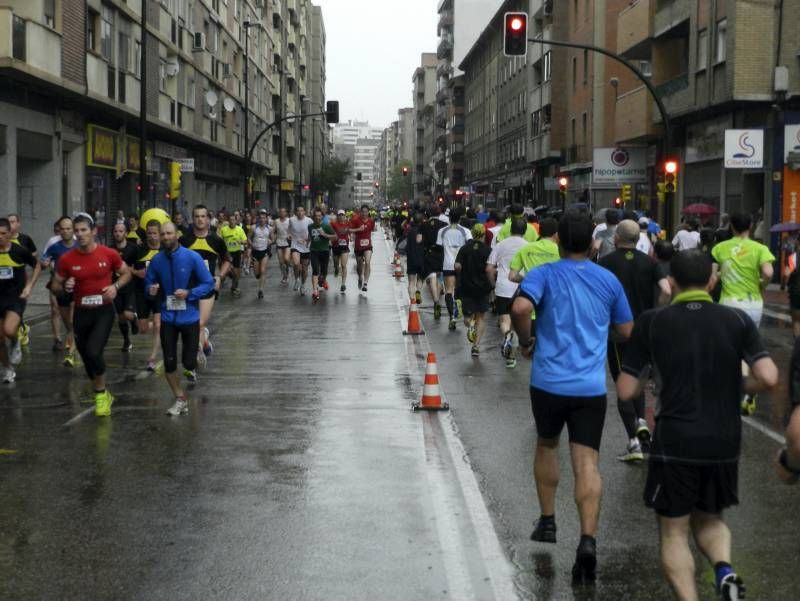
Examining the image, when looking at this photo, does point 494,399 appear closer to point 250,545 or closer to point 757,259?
point 757,259

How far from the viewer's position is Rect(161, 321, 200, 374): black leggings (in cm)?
1079

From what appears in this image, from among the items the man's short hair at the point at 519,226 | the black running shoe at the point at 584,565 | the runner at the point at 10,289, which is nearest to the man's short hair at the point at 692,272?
the black running shoe at the point at 584,565

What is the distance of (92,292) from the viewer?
1103cm

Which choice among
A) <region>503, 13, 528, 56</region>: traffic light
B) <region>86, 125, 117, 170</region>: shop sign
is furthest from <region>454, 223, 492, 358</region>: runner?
<region>86, 125, 117, 170</region>: shop sign

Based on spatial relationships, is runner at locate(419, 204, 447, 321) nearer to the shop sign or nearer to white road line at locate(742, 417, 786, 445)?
white road line at locate(742, 417, 786, 445)

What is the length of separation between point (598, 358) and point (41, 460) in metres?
4.45

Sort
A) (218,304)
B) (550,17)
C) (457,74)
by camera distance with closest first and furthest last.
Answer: (218,304) < (550,17) < (457,74)

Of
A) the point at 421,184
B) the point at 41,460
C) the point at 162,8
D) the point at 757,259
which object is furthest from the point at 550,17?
the point at 421,184

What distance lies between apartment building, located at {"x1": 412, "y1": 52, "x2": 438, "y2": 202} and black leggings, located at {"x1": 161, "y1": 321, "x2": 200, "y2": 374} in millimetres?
139331

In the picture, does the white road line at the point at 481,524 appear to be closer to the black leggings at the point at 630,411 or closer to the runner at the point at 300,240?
the black leggings at the point at 630,411

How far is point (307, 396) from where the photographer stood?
1188cm

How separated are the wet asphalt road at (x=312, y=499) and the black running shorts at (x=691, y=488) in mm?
726

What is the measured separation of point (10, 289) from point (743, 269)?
737 centimetres

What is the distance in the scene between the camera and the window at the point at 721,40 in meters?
30.6
